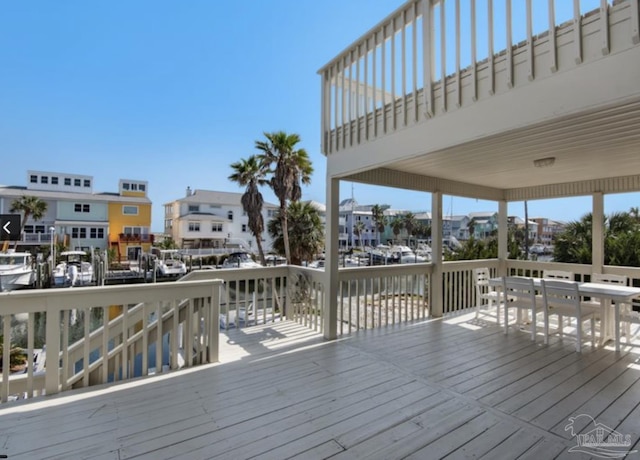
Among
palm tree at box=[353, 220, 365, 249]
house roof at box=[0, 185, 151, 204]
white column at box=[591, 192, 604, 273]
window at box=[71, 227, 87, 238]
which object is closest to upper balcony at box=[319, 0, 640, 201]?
white column at box=[591, 192, 604, 273]

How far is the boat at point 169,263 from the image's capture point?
19.2 metres

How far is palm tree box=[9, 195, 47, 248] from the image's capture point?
1830 cm

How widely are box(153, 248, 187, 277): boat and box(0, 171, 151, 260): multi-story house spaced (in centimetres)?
183

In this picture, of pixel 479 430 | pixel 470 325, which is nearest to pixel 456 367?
pixel 479 430

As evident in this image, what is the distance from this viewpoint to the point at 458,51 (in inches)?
108

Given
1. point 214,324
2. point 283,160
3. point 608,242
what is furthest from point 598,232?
point 283,160

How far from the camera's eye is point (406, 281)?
526cm

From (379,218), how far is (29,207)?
3014 centimetres

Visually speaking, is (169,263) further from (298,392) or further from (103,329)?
(298,392)

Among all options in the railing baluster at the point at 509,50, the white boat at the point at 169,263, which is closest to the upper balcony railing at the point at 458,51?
the railing baluster at the point at 509,50

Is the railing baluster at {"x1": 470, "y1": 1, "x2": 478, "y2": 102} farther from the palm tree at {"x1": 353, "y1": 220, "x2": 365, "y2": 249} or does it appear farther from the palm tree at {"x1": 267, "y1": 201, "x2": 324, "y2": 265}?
the palm tree at {"x1": 353, "y1": 220, "x2": 365, "y2": 249}

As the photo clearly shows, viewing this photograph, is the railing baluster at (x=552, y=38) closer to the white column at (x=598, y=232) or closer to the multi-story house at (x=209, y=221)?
the white column at (x=598, y=232)

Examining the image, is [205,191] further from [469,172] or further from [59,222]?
[469,172]

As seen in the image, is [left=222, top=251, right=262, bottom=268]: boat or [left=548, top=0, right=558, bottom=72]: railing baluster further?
[left=222, top=251, right=262, bottom=268]: boat
